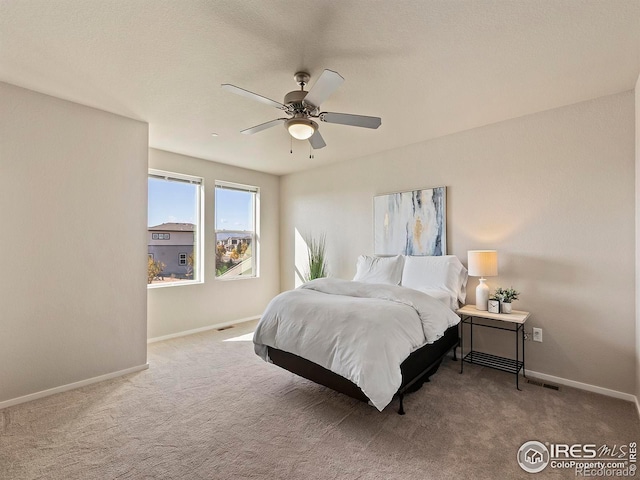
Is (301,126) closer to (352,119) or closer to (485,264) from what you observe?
(352,119)

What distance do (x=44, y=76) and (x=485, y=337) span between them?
4697 mm

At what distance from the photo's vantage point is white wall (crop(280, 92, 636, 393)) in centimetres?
267

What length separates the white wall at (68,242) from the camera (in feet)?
8.45

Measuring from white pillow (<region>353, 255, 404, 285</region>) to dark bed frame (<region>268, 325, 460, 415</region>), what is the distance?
88cm

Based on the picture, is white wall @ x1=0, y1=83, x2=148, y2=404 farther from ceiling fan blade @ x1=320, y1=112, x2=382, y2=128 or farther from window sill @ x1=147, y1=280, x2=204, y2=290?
ceiling fan blade @ x1=320, y1=112, x2=382, y2=128

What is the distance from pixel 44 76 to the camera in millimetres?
2436

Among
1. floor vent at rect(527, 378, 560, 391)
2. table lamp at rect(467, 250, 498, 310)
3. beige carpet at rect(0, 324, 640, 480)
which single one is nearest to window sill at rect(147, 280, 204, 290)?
beige carpet at rect(0, 324, 640, 480)

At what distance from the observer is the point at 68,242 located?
9.37ft

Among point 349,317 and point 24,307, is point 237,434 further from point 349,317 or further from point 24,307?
point 24,307

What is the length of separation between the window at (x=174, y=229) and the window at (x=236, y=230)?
1.13 feet

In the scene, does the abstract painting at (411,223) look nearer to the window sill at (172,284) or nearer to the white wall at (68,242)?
the window sill at (172,284)

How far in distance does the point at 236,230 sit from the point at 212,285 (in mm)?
1001

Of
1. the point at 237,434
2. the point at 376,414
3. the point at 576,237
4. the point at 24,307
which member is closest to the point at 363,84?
the point at 576,237

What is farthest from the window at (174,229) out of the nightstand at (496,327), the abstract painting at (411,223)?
the nightstand at (496,327)
